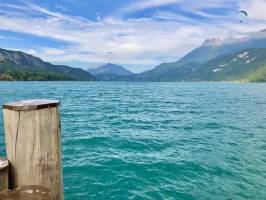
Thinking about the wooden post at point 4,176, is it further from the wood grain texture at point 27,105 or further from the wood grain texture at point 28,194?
the wood grain texture at point 27,105

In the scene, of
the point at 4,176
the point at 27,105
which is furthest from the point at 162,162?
the point at 27,105

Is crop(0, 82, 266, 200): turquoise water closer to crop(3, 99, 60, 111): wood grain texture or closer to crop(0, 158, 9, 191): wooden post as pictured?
crop(0, 158, 9, 191): wooden post

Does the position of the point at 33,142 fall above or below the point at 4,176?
above

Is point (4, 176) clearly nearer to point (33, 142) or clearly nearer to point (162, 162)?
point (33, 142)

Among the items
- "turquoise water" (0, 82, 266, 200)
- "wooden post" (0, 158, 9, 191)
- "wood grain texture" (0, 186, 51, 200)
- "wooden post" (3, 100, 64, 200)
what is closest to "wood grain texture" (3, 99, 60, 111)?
"wooden post" (3, 100, 64, 200)

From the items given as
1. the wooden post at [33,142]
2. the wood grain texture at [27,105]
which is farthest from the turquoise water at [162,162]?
the wood grain texture at [27,105]

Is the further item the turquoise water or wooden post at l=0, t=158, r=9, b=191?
the turquoise water

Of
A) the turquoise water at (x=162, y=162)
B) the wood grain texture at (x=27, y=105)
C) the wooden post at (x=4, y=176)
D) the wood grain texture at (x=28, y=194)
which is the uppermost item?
the wood grain texture at (x=27, y=105)

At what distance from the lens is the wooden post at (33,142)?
398cm

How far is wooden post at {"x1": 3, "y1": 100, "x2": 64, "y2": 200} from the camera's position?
3984mm

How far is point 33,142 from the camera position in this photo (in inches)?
160

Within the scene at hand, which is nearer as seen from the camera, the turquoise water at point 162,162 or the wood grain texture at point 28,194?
the wood grain texture at point 28,194

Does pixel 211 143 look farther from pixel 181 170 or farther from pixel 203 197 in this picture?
pixel 203 197

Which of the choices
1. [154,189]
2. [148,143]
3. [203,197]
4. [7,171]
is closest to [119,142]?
[148,143]
